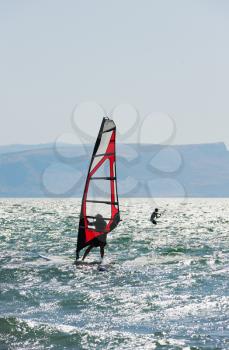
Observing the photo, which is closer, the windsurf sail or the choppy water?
the choppy water

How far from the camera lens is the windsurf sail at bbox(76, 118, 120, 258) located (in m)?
23.1

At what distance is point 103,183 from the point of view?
23.6 m

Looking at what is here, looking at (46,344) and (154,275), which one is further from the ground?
(46,344)

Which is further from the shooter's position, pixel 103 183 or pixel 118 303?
pixel 103 183

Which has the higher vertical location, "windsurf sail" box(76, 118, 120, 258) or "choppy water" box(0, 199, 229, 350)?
"windsurf sail" box(76, 118, 120, 258)

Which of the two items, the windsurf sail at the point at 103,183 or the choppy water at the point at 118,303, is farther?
the windsurf sail at the point at 103,183

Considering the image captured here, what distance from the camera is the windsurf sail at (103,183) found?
23.1m

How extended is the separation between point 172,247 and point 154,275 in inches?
476

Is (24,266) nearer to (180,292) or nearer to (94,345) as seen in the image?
(180,292)

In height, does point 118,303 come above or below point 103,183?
below

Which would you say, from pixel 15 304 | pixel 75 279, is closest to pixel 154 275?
pixel 75 279

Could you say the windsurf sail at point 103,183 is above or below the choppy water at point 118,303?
above

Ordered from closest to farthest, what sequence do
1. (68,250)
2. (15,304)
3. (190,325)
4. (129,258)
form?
(190,325) < (15,304) < (129,258) < (68,250)

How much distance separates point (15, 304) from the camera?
645 inches
